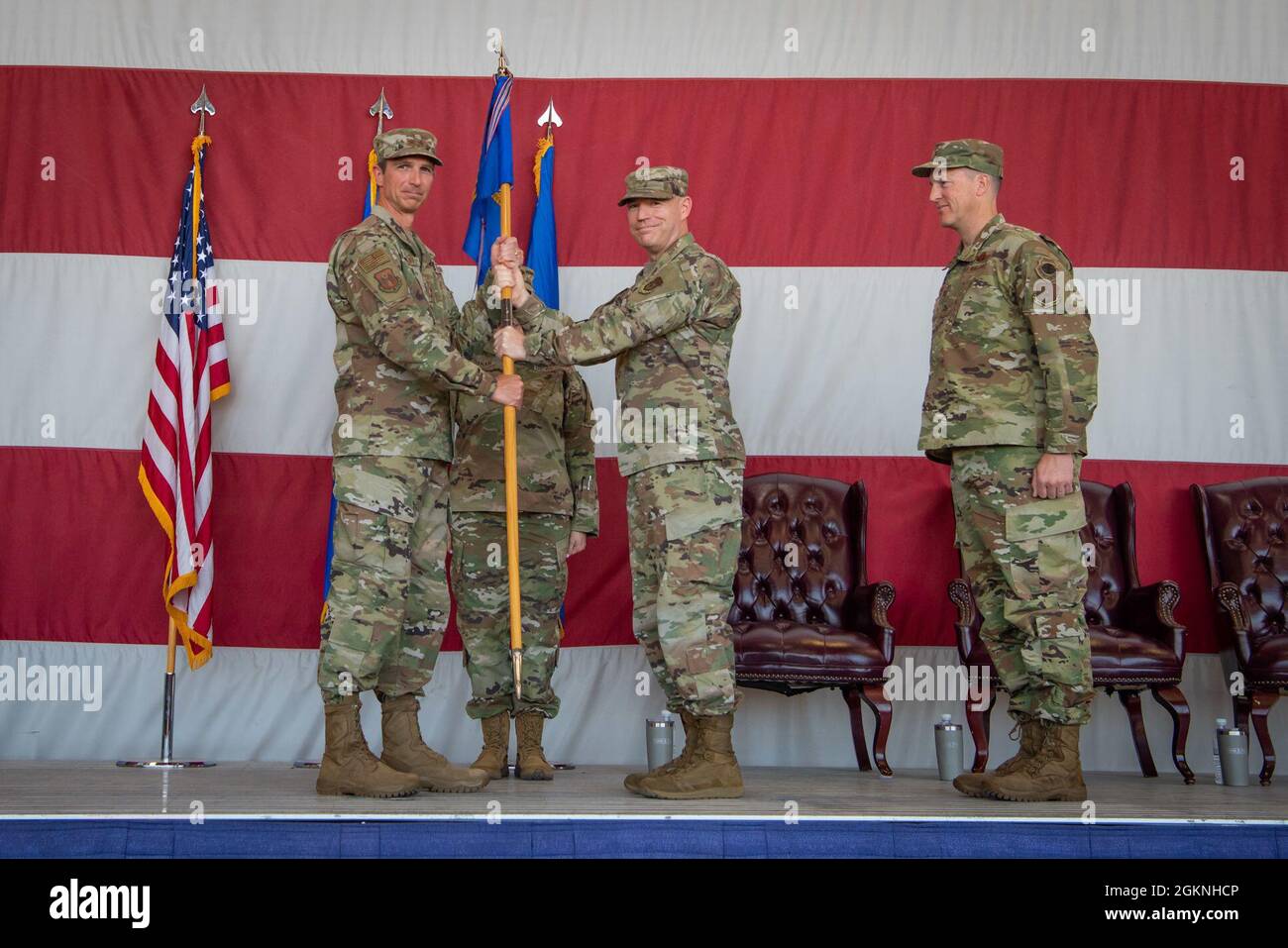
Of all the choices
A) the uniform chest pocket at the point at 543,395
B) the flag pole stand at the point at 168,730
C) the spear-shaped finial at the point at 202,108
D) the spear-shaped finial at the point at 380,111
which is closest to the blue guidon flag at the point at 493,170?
the uniform chest pocket at the point at 543,395

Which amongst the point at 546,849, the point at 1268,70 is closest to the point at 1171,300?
the point at 1268,70

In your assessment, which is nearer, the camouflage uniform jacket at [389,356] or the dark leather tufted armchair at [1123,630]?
the camouflage uniform jacket at [389,356]

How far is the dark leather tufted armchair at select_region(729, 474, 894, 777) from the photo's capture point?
4574 millimetres

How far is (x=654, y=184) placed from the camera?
3.76m

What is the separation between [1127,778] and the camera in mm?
4637

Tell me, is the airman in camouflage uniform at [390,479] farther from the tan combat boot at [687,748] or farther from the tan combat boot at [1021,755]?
the tan combat boot at [1021,755]

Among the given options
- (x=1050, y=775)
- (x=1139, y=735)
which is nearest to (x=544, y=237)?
(x=1050, y=775)

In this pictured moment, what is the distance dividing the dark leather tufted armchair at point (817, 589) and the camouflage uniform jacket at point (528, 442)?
2.80 feet

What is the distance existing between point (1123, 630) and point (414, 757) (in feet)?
8.35

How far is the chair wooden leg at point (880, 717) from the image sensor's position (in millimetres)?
4605

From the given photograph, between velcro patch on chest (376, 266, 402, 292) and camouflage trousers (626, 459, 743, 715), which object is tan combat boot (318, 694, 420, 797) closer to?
camouflage trousers (626, 459, 743, 715)

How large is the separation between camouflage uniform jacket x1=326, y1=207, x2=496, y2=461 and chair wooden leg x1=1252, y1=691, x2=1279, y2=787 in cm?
289
